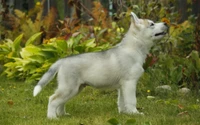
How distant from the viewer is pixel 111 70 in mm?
7969

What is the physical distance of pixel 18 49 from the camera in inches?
535

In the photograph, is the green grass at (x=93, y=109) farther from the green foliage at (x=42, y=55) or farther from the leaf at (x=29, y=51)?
the leaf at (x=29, y=51)

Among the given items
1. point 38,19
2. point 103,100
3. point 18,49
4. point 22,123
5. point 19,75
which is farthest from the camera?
point 38,19

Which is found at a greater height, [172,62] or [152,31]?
[152,31]

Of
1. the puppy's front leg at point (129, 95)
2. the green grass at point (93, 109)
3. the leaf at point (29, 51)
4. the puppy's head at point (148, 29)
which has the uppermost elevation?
the puppy's head at point (148, 29)

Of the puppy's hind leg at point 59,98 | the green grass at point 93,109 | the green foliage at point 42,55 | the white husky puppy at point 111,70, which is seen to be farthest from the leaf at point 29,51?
the puppy's hind leg at point 59,98

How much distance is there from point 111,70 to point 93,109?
983 millimetres

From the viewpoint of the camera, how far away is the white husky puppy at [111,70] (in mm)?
7789

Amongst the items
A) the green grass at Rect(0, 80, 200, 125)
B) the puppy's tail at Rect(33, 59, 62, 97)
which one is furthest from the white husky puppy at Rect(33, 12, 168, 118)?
the green grass at Rect(0, 80, 200, 125)

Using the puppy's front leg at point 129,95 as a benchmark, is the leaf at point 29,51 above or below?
below

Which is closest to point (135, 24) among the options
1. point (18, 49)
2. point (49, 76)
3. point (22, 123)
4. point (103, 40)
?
point (49, 76)

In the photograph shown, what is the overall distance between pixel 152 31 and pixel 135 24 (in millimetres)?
267

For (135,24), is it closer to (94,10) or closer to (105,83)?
(105,83)

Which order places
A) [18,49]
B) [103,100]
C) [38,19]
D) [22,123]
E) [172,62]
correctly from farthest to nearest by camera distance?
[38,19] → [18,49] → [172,62] → [103,100] → [22,123]
